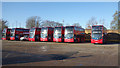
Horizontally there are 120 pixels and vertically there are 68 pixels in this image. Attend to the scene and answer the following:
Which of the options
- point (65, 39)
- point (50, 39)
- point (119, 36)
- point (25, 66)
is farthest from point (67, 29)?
point (25, 66)

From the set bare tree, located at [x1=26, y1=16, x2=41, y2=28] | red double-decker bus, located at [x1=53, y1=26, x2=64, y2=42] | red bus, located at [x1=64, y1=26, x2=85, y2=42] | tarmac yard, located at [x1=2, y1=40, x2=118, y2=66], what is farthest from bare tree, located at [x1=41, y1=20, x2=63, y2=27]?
tarmac yard, located at [x1=2, y1=40, x2=118, y2=66]

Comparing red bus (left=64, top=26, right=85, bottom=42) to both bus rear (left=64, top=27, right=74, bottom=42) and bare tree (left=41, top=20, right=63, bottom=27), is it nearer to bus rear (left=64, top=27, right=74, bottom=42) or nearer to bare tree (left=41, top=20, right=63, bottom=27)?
bus rear (left=64, top=27, right=74, bottom=42)

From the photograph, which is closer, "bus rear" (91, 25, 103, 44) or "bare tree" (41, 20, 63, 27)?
"bus rear" (91, 25, 103, 44)

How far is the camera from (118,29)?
5403 cm

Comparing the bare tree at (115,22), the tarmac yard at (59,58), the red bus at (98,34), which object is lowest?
the tarmac yard at (59,58)

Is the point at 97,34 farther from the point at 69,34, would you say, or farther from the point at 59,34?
the point at 59,34

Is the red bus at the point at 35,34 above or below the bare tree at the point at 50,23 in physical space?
below

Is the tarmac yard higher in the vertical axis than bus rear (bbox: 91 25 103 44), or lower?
lower

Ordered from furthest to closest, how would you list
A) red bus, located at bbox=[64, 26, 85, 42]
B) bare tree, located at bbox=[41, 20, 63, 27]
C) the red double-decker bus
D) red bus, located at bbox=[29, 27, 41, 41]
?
bare tree, located at bbox=[41, 20, 63, 27]
red bus, located at bbox=[29, 27, 41, 41]
the red double-decker bus
red bus, located at bbox=[64, 26, 85, 42]

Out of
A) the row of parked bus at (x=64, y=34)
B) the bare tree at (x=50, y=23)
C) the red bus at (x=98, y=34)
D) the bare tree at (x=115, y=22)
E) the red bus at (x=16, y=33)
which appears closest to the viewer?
the red bus at (x=98, y=34)

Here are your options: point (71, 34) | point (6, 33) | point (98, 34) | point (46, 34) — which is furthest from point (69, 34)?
point (6, 33)

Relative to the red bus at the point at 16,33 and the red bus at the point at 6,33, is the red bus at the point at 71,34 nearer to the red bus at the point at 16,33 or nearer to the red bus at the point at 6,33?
the red bus at the point at 16,33

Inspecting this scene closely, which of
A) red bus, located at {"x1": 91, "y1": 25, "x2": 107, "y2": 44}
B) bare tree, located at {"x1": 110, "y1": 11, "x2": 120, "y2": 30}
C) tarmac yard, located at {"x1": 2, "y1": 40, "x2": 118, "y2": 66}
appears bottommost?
tarmac yard, located at {"x1": 2, "y1": 40, "x2": 118, "y2": 66}

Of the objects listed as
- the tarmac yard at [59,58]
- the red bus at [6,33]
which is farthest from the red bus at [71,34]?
the red bus at [6,33]
